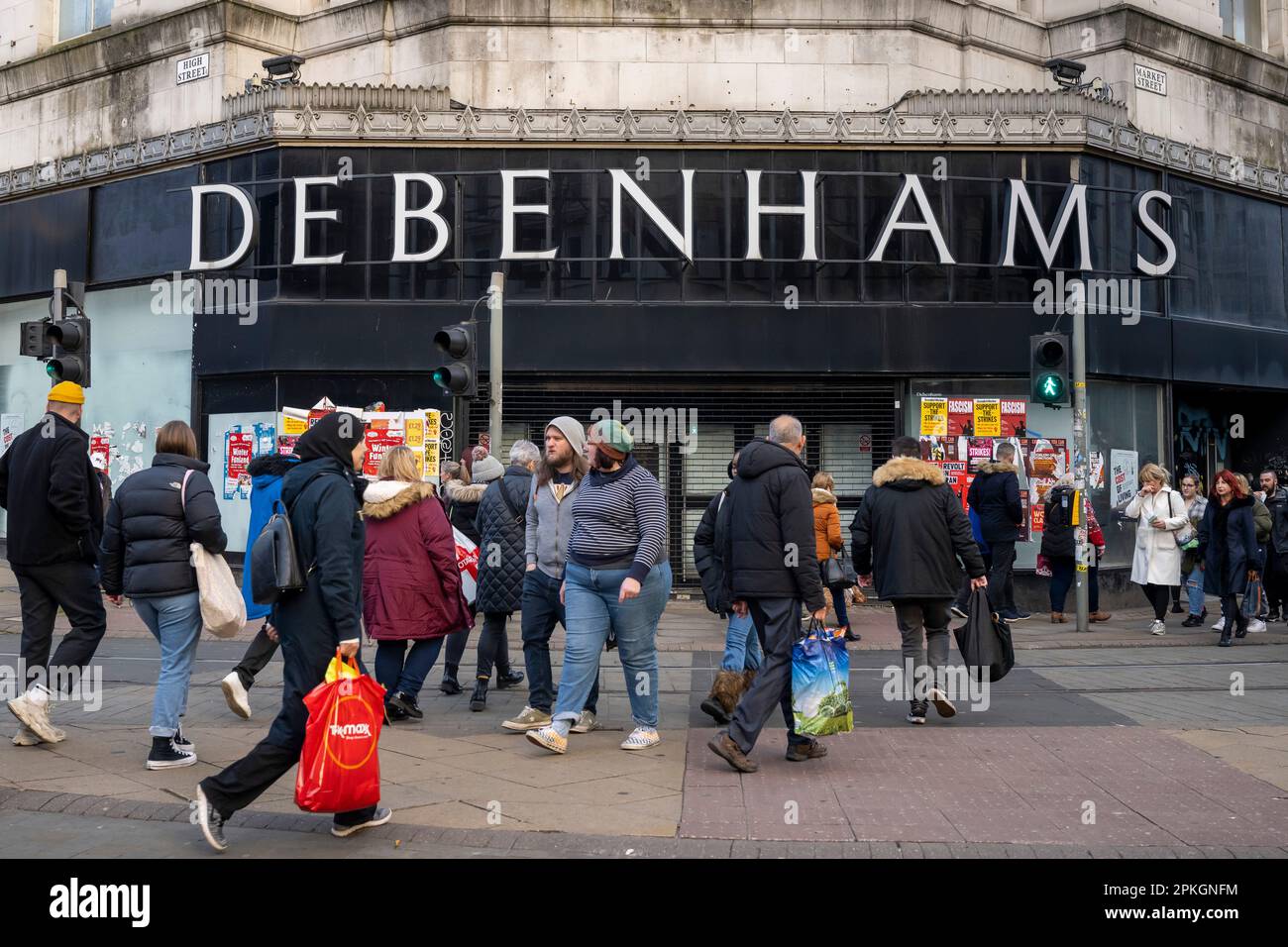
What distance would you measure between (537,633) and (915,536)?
255 cm

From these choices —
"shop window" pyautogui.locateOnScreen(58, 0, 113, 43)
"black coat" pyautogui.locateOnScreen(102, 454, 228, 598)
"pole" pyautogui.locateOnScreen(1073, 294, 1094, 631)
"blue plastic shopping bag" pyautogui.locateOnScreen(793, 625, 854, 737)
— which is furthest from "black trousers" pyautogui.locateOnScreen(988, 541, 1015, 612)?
"shop window" pyautogui.locateOnScreen(58, 0, 113, 43)

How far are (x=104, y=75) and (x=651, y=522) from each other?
18.2m

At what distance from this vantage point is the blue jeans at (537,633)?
27.5 feet

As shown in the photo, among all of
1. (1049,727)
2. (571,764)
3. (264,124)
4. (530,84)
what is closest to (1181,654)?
(1049,727)

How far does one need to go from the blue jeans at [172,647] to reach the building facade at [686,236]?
9963mm

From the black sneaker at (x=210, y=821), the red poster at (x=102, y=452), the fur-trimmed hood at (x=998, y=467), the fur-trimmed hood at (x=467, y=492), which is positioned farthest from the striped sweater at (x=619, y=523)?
the red poster at (x=102, y=452)

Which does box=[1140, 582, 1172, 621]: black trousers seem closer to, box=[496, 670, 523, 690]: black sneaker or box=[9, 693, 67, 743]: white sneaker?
box=[496, 670, 523, 690]: black sneaker

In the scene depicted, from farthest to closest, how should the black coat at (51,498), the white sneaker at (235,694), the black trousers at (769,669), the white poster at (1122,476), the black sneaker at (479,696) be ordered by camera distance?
the white poster at (1122,476) < the black sneaker at (479,696) < the white sneaker at (235,694) < the black coat at (51,498) < the black trousers at (769,669)

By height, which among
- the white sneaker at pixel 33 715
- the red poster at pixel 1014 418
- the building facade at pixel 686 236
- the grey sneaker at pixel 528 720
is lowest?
the grey sneaker at pixel 528 720

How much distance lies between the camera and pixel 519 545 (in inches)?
360

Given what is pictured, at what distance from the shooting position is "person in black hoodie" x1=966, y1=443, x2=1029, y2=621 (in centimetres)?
1451

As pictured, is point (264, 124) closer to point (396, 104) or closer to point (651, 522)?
point (396, 104)

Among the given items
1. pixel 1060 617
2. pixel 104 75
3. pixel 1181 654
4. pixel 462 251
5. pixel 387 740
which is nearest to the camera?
pixel 387 740

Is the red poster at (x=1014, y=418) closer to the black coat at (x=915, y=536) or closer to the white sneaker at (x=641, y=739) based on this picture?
the black coat at (x=915, y=536)
